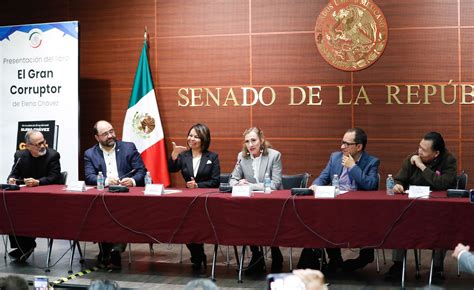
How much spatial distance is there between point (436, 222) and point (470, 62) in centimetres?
287

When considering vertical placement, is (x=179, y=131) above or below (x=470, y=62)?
below

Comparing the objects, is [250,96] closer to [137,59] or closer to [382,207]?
[137,59]

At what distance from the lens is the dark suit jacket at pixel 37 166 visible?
6.29 meters

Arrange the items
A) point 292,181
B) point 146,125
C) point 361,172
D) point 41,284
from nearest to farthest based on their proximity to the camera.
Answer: point 41,284
point 361,172
point 292,181
point 146,125

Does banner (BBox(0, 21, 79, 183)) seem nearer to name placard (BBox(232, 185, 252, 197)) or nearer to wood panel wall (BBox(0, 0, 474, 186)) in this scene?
wood panel wall (BBox(0, 0, 474, 186))

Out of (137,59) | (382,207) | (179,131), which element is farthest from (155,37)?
(382,207)

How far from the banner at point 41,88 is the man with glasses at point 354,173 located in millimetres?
3119

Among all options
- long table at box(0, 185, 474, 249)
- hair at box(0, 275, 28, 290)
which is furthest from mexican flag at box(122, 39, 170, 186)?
hair at box(0, 275, 28, 290)

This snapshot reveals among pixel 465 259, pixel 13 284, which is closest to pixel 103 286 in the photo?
pixel 13 284

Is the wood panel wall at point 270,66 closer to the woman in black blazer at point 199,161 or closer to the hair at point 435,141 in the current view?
the woman in black blazer at point 199,161

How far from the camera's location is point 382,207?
475cm

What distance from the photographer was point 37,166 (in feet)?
20.7

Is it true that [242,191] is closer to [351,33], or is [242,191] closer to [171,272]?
[171,272]

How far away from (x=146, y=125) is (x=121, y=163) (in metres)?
1.55
